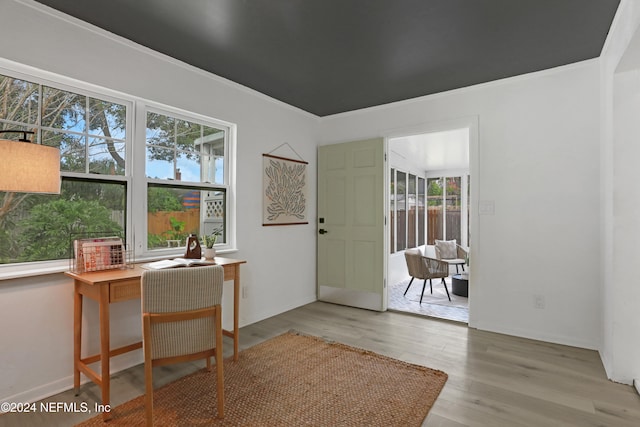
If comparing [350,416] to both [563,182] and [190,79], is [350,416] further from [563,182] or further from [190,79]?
[190,79]

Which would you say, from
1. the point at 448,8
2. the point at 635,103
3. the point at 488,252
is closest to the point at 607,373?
the point at 488,252

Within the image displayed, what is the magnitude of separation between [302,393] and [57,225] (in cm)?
204

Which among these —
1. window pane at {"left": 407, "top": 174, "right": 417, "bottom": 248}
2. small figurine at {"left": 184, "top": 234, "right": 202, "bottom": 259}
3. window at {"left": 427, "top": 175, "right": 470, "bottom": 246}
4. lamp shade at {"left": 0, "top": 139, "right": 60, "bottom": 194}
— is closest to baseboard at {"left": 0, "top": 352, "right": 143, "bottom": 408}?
small figurine at {"left": 184, "top": 234, "right": 202, "bottom": 259}

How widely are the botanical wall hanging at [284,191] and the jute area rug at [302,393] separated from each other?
1605 millimetres

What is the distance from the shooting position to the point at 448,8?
2.16 m

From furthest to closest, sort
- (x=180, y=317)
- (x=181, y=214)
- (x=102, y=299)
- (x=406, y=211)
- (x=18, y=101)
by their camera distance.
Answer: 1. (x=406, y=211)
2. (x=181, y=214)
3. (x=18, y=101)
4. (x=102, y=299)
5. (x=180, y=317)

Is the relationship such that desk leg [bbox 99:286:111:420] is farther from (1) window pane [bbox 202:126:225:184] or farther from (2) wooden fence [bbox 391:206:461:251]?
(2) wooden fence [bbox 391:206:461:251]

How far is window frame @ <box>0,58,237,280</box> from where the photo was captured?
2162mm

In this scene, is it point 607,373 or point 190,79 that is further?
point 190,79

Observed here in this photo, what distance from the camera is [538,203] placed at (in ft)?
10.4

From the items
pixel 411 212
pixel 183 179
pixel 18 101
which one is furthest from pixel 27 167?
pixel 411 212

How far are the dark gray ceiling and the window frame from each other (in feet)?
1.45

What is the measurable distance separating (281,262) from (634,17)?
11.5 ft

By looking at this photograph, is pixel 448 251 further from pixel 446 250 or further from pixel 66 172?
pixel 66 172
